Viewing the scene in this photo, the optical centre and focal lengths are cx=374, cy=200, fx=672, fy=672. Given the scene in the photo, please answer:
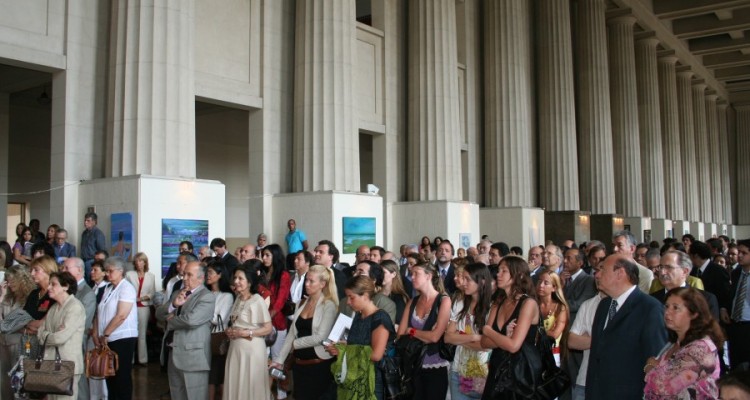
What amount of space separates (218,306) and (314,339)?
1.43m

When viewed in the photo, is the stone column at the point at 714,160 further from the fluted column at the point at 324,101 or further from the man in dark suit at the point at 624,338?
the man in dark suit at the point at 624,338

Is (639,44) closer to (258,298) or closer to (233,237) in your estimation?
(233,237)

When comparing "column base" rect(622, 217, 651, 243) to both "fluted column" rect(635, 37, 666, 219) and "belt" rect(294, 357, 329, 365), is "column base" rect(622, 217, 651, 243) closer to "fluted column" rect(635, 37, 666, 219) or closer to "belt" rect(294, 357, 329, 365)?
"fluted column" rect(635, 37, 666, 219)

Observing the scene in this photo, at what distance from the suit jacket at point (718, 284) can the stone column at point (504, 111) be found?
13.5 meters

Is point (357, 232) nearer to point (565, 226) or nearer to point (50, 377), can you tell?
point (50, 377)

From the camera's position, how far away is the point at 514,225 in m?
21.1

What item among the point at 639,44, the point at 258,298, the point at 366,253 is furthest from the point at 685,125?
the point at 258,298

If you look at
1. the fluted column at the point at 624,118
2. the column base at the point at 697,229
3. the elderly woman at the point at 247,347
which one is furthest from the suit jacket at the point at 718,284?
the column base at the point at 697,229

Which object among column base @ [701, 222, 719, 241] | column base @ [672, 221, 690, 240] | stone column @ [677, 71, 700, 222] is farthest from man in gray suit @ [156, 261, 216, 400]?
column base @ [701, 222, 719, 241]

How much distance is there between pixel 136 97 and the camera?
36.2ft

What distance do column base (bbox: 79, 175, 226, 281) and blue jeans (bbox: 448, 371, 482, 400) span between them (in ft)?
22.1

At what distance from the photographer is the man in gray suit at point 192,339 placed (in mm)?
6172

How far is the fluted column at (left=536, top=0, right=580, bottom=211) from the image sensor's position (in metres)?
24.3

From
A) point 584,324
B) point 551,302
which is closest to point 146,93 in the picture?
point 551,302
